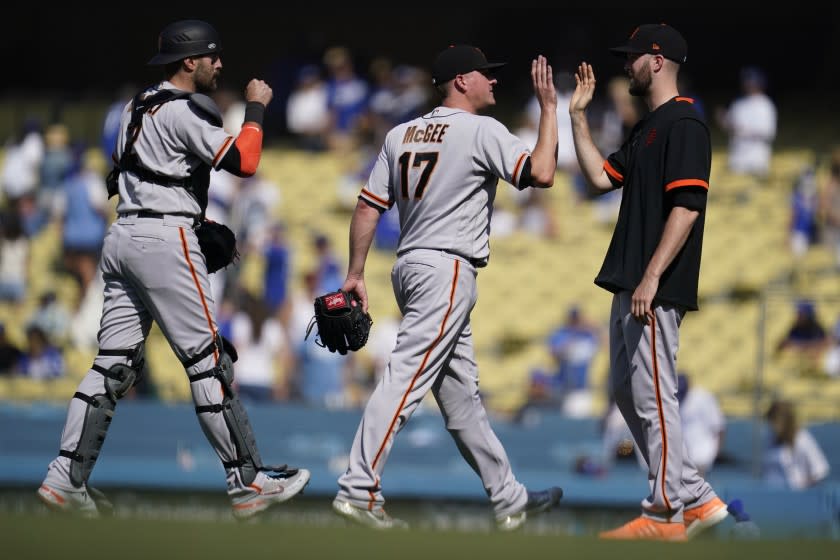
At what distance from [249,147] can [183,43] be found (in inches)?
25.2

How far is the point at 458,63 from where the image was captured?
6.44m

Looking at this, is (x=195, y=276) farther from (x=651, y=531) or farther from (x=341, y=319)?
(x=651, y=531)

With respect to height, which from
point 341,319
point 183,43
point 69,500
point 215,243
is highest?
point 183,43

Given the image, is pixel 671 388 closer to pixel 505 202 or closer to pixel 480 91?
pixel 480 91

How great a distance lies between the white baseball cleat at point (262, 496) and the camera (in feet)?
20.0

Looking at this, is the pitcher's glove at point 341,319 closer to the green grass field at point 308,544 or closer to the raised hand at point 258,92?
the raised hand at point 258,92

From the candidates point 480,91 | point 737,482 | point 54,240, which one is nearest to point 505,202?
point 54,240

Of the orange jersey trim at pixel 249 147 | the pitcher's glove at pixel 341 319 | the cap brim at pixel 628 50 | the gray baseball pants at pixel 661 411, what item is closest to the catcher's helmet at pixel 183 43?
the orange jersey trim at pixel 249 147

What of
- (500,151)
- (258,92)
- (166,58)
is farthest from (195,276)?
(500,151)

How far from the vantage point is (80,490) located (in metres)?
6.17

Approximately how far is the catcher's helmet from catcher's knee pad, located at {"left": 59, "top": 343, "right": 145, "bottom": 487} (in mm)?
1281

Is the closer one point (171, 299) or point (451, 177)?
point (171, 299)

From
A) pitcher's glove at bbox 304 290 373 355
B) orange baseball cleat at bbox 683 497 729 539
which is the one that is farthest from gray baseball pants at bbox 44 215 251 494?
orange baseball cleat at bbox 683 497 729 539

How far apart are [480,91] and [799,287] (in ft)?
29.7
